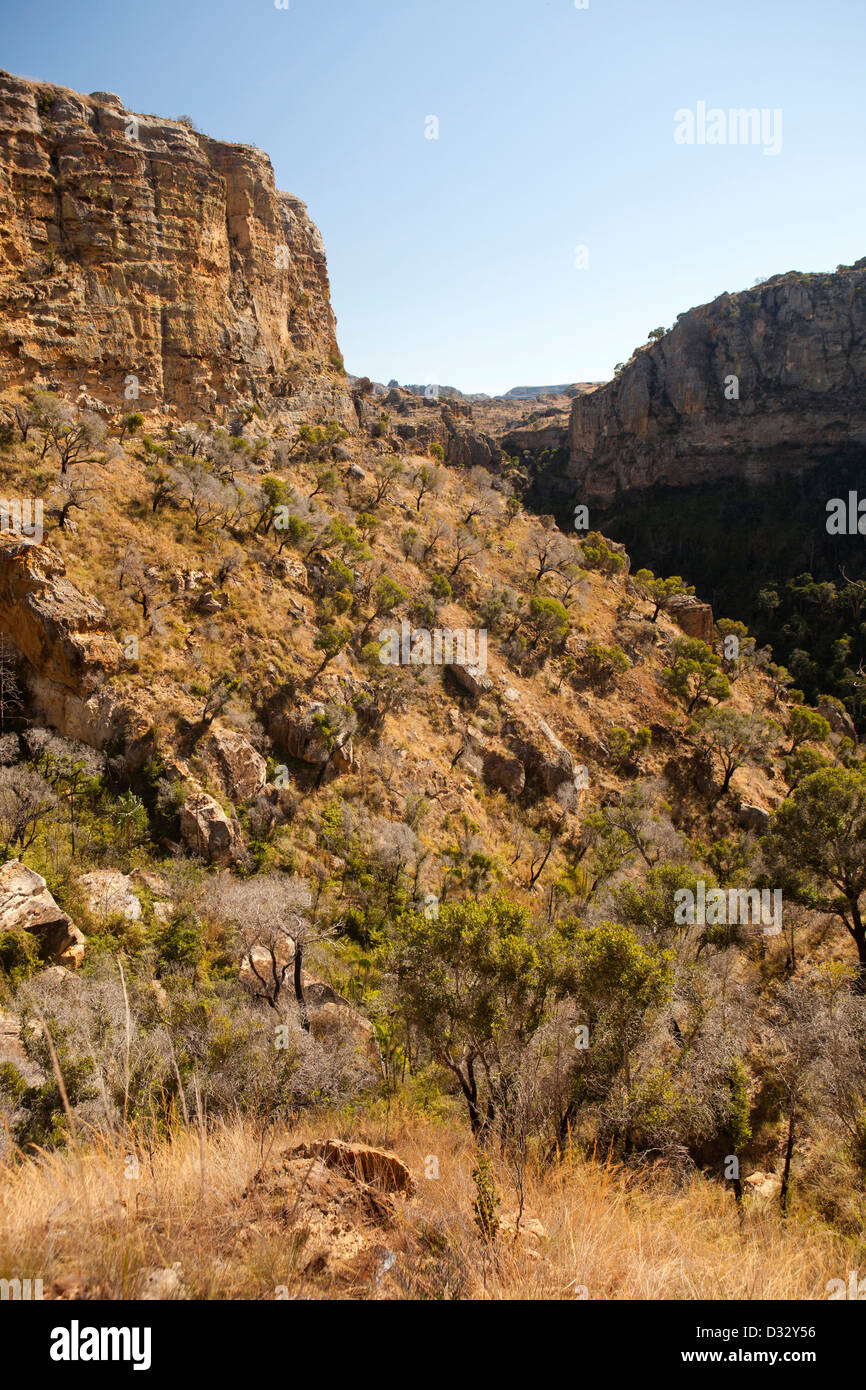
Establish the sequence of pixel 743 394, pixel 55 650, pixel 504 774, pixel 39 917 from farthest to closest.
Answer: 1. pixel 743 394
2. pixel 504 774
3. pixel 55 650
4. pixel 39 917

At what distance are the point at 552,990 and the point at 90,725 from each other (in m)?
12.2

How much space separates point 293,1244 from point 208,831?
37.8ft

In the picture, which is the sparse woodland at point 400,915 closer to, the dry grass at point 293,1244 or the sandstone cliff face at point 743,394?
the dry grass at point 293,1244

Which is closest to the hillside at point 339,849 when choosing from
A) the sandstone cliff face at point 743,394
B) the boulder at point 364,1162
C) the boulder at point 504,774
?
the boulder at point 364,1162

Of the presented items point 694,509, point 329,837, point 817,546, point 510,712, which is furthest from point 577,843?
point 694,509

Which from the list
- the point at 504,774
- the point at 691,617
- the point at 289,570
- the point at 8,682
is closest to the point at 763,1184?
the point at 504,774

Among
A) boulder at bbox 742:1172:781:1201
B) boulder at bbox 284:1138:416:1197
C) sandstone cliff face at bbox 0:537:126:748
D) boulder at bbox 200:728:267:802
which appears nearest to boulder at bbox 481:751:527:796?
boulder at bbox 200:728:267:802

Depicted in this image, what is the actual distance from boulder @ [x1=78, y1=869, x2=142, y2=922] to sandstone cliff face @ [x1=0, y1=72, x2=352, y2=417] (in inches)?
760

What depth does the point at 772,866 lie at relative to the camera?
15070mm

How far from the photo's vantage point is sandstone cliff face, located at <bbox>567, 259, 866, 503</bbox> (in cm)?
6494

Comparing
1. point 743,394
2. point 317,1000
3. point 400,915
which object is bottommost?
A: point 317,1000

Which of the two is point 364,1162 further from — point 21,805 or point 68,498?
point 68,498

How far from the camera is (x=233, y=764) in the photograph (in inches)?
606
